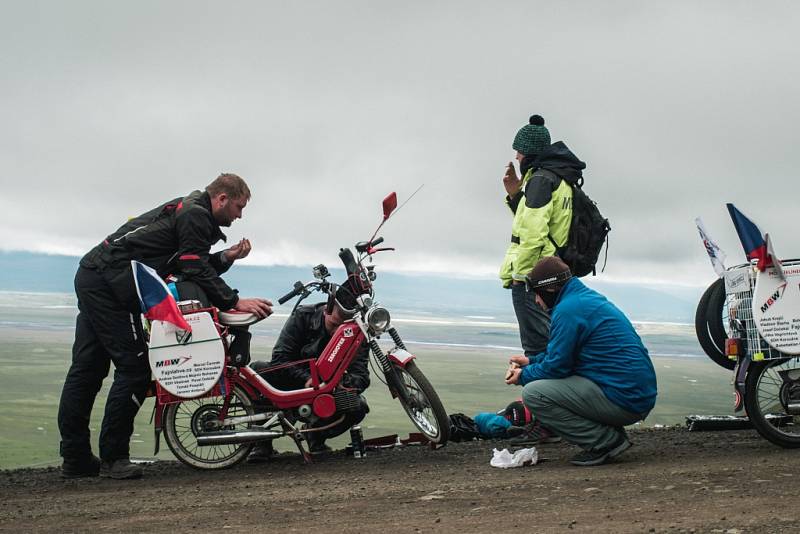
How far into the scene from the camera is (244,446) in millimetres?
7930

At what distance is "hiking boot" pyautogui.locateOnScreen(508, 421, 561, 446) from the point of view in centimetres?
801

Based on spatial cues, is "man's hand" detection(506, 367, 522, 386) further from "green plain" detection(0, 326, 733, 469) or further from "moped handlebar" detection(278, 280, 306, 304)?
"green plain" detection(0, 326, 733, 469)

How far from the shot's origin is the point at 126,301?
7.57 metres

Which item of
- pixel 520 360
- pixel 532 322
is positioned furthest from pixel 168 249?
pixel 532 322

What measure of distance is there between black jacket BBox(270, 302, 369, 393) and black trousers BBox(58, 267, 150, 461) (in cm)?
110

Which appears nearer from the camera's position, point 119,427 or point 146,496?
point 146,496

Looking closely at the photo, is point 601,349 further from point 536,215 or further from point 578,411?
point 536,215

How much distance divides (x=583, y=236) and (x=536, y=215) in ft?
1.72

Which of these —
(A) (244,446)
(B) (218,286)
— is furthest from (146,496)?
(B) (218,286)

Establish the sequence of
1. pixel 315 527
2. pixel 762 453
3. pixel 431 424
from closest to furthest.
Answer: pixel 315 527, pixel 762 453, pixel 431 424

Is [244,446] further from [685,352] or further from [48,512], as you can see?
[685,352]

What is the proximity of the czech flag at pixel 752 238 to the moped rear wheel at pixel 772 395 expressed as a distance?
0.73m

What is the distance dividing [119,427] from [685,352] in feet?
411

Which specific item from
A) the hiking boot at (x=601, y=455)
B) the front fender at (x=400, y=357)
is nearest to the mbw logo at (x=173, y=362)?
the front fender at (x=400, y=357)
